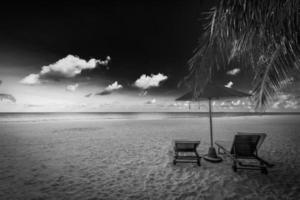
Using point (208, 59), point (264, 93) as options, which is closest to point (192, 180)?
point (264, 93)

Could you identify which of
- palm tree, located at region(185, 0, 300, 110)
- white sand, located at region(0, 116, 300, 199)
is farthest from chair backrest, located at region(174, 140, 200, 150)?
palm tree, located at region(185, 0, 300, 110)

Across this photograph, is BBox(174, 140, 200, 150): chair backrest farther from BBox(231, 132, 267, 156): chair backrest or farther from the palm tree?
the palm tree

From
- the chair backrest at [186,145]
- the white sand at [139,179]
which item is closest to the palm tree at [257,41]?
the white sand at [139,179]

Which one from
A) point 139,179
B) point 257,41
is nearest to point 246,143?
point 257,41

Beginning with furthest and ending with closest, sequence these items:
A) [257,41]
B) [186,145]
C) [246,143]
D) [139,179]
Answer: [186,145]
[246,143]
[139,179]
[257,41]

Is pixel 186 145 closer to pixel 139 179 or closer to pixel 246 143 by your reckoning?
pixel 246 143

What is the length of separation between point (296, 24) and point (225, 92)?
2.40 metres

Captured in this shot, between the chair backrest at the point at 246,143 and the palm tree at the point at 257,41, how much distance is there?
4.91ft

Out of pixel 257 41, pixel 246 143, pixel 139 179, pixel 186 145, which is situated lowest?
pixel 139 179

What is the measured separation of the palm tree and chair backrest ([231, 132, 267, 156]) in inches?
59.0

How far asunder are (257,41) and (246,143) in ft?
9.10

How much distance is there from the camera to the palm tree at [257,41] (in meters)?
1.91

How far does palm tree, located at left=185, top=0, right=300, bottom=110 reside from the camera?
1.91 meters

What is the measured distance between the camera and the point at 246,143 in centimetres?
406
